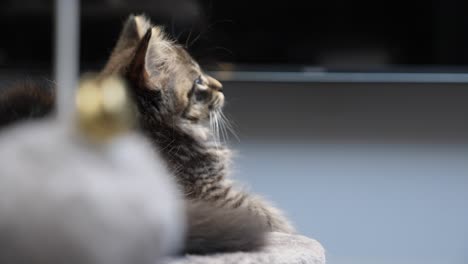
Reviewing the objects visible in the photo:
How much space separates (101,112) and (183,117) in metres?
0.78

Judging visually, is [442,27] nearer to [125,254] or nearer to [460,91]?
[460,91]

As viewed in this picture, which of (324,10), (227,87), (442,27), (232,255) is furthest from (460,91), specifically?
(232,255)

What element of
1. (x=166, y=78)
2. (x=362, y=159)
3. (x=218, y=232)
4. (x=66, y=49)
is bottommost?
(x=362, y=159)

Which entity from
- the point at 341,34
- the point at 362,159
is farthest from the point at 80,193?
the point at 362,159

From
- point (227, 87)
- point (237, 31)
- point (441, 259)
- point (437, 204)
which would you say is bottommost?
point (441, 259)

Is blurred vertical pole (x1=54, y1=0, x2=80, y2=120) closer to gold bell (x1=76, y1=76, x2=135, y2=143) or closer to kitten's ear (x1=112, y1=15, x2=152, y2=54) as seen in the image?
gold bell (x1=76, y1=76, x2=135, y2=143)

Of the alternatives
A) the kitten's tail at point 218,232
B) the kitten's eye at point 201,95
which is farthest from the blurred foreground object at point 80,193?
the kitten's eye at point 201,95

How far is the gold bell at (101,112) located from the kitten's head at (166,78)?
53 centimetres

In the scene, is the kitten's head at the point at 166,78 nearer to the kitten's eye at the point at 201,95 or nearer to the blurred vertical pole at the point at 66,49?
the kitten's eye at the point at 201,95

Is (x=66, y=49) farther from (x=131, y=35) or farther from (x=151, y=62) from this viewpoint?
(x=131, y=35)

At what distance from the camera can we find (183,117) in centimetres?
111

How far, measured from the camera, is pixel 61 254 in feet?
1.05

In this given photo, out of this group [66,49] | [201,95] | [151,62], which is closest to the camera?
[66,49]

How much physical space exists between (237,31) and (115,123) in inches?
60.9
